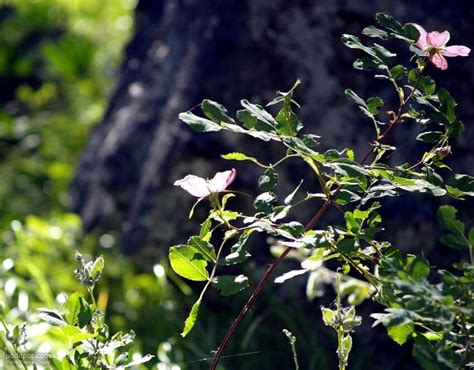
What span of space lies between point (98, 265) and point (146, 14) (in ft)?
8.93

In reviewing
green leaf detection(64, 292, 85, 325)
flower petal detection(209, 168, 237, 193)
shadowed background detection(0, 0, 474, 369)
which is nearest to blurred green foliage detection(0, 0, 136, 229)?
shadowed background detection(0, 0, 474, 369)

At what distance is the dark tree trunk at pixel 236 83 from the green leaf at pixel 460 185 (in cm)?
119

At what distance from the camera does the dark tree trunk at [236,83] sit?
8.88 ft

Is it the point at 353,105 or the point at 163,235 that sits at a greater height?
the point at 353,105

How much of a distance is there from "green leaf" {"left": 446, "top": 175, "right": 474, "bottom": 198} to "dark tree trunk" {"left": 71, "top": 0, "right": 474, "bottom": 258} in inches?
46.8

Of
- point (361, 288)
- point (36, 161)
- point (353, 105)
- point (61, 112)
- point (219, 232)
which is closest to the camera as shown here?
point (361, 288)

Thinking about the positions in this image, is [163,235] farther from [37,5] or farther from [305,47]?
[37,5]

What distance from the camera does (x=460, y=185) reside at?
1.38 m

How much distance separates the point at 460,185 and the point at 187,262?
477 mm

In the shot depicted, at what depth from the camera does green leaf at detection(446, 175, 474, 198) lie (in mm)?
1377

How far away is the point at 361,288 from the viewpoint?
212 centimetres

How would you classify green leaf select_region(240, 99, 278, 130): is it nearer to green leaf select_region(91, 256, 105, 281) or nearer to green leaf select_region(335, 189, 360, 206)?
green leaf select_region(335, 189, 360, 206)

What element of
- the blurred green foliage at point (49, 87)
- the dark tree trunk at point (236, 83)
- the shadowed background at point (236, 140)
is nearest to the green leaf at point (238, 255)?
the shadowed background at point (236, 140)

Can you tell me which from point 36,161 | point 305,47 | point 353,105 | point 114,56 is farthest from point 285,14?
point 114,56
